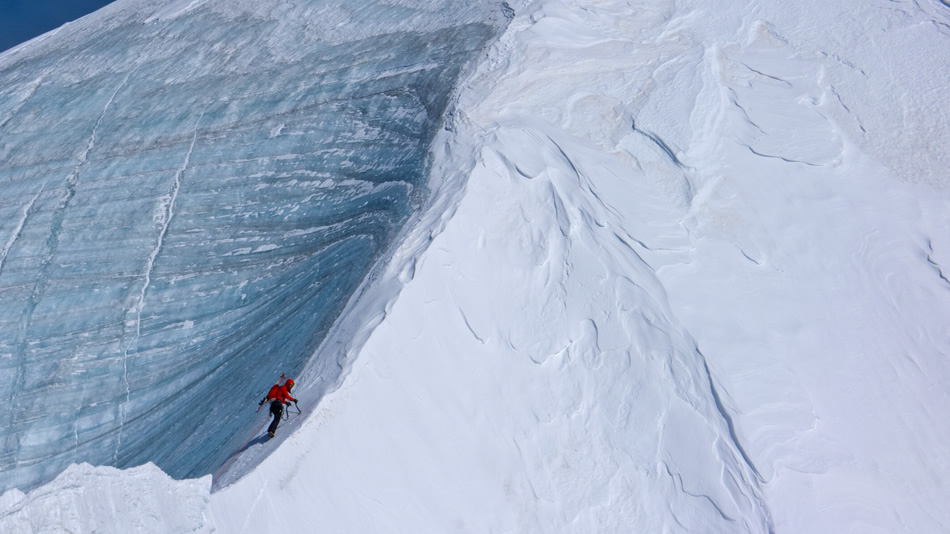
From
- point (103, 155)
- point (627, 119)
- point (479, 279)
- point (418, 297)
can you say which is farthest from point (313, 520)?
point (103, 155)

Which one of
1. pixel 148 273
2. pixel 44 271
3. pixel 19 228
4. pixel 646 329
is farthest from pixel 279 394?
pixel 19 228

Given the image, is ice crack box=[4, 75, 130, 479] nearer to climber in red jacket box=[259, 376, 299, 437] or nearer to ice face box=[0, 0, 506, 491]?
ice face box=[0, 0, 506, 491]

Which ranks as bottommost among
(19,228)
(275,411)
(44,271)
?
(44,271)

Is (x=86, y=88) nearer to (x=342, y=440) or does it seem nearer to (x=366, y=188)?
(x=366, y=188)

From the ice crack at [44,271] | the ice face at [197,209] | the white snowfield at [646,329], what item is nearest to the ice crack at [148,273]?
the ice face at [197,209]

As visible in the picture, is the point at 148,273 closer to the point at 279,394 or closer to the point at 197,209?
the point at 197,209

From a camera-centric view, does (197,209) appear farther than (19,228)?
No

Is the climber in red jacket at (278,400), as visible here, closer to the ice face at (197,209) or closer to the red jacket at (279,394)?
the red jacket at (279,394)
